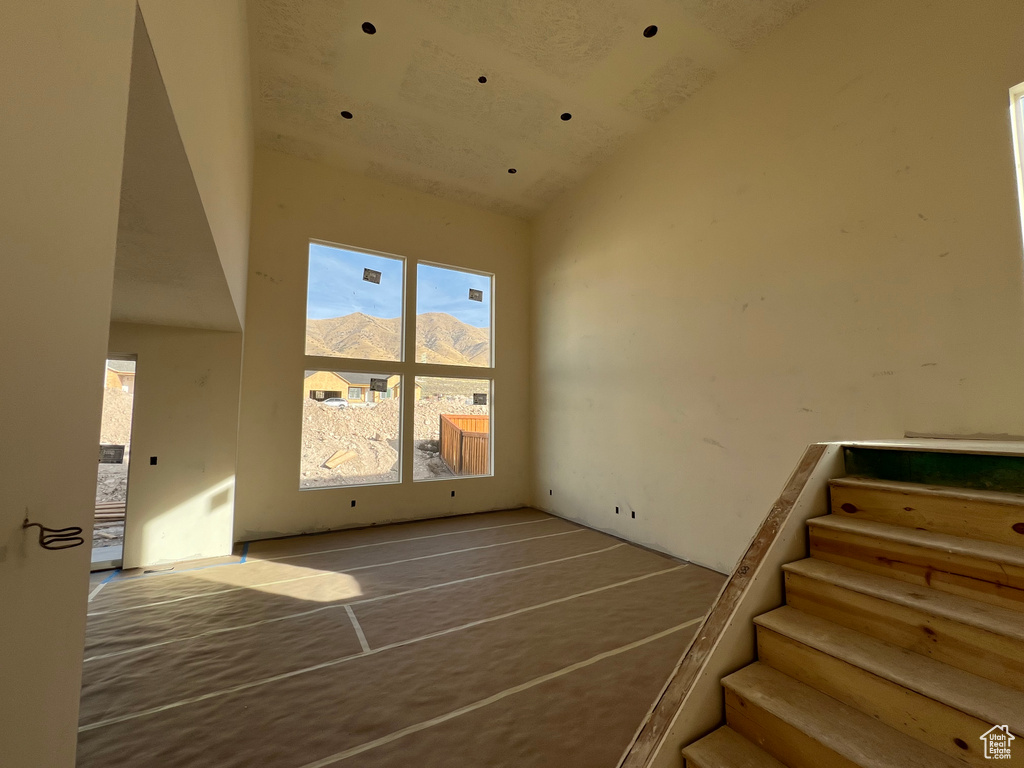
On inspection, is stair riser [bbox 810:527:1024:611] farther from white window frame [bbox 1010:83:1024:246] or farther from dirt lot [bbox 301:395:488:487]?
dirt lot [bbox 301:395:488:487]

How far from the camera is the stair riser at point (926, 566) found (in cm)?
143

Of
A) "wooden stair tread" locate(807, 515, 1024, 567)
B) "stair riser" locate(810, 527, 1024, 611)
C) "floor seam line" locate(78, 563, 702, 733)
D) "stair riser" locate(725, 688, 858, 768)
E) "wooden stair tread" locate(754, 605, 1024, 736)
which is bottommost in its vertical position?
"floor seam line" locate(78, 563, 702, 733)

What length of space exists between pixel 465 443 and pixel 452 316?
1.89m

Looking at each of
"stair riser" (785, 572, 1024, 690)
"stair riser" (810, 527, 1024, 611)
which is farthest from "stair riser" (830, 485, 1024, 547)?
"stair riser" (785, 572, 1024, 690)

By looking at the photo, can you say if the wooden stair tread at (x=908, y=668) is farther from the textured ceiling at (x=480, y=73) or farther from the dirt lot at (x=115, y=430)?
the dirt lot at (x=115, y=430)

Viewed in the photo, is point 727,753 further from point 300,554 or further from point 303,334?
point 303,334

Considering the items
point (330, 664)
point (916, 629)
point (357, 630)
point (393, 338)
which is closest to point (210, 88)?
point (330, 664)

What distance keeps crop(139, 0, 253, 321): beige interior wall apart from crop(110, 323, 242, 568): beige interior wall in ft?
A: 4.96

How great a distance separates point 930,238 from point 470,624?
394 cm

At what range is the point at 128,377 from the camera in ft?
14.9

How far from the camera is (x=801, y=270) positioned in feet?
11.3

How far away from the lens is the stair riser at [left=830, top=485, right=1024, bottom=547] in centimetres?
156

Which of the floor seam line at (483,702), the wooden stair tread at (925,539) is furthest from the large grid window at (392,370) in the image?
the wooden stair tread at (925,539)

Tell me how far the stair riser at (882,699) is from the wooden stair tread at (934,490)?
2.59 ft
